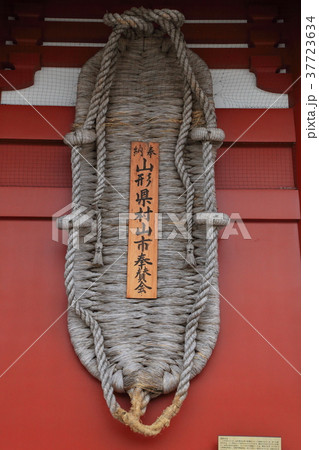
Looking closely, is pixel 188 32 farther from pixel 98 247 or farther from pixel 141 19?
pixel 98 247

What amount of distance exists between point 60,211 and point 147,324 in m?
0.55

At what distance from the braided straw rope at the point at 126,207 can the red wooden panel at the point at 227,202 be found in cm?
12

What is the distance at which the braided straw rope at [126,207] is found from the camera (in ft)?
5.76

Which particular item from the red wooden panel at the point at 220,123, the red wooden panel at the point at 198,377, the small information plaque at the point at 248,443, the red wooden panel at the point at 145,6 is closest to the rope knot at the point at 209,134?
the red wooden panel at the point at 220,123

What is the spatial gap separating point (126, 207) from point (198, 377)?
0.67 meters

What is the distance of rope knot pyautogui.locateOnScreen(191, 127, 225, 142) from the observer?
1.93 meters

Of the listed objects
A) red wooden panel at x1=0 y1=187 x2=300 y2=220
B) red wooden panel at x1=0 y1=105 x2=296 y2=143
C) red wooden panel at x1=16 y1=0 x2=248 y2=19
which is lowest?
red wooden panel at x1=0 y1=187 x2=300 y2=220

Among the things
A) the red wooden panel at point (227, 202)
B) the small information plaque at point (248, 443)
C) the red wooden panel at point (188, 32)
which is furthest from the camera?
the red wooden panel at point (188, 32)

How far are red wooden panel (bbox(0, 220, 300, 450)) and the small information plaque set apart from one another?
0.10 ft

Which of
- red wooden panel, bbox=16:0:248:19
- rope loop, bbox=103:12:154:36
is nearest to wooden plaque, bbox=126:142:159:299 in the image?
rope loop, bbox=103:12:154:36

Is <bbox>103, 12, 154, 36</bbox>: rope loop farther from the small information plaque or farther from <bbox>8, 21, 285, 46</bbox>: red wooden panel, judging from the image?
the small information plaque

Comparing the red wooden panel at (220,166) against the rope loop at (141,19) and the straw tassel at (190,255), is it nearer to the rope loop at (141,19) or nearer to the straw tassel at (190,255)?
the straw tassel at (190,255)

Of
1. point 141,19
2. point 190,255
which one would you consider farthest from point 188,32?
point 190,255
